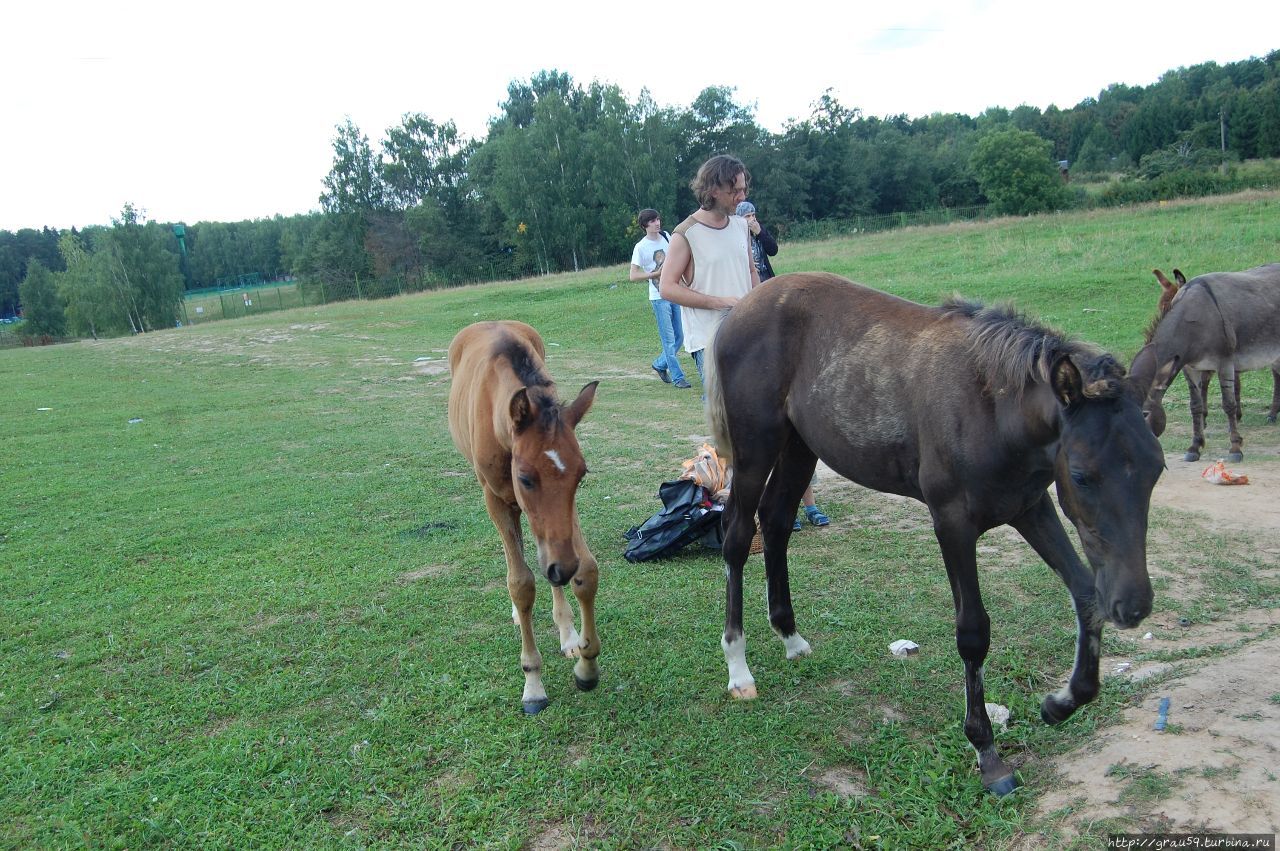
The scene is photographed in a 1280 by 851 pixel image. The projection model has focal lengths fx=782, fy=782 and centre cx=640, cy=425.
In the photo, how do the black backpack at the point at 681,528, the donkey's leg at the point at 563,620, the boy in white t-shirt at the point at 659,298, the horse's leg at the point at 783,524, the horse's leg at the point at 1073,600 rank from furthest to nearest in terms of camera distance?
the boy in white t-shirt at the point at 659,298 < the black backpack at the point at 681,528 < the donkey's leg at the point at 563,620 < the horse's leg at the point at 783,524 < the horse's leg at the point at 1073,600

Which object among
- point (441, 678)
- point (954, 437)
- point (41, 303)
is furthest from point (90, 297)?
point (954, 437)

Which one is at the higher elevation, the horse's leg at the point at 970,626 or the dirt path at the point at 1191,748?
the horse's leg at the point at 970,626

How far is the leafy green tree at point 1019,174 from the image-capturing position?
175ft

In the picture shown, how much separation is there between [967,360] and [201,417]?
13193 millimetres

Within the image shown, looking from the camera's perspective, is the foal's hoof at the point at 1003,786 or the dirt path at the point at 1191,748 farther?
the foal's hoof at the point at 1003,786

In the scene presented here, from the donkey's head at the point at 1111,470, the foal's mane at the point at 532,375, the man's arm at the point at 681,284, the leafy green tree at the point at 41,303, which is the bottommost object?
the donkey's head at the point at 1111,470

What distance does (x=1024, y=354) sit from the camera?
2887 millimetres

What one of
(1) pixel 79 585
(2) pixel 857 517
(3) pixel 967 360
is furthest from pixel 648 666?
(1) pixel 79 585

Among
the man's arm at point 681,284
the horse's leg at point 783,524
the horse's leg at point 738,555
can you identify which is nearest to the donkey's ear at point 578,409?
the horse's leg at point 738,555

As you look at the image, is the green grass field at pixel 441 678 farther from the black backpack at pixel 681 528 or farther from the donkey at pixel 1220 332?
the donkey at pixel 1220 332

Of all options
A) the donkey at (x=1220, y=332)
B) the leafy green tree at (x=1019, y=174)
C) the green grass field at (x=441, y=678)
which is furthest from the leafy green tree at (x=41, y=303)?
the donkey at (x=1220, y=332)

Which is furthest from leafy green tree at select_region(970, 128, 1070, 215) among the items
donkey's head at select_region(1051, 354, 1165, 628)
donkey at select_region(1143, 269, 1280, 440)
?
donkey's head at select_region(1051, 354, 1165, 628)

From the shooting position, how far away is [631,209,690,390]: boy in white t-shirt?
10992 millimetres

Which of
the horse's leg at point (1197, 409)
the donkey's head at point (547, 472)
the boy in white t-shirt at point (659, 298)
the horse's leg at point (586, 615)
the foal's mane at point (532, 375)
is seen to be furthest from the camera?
the boy in white t-shirt at point (659, 298)
